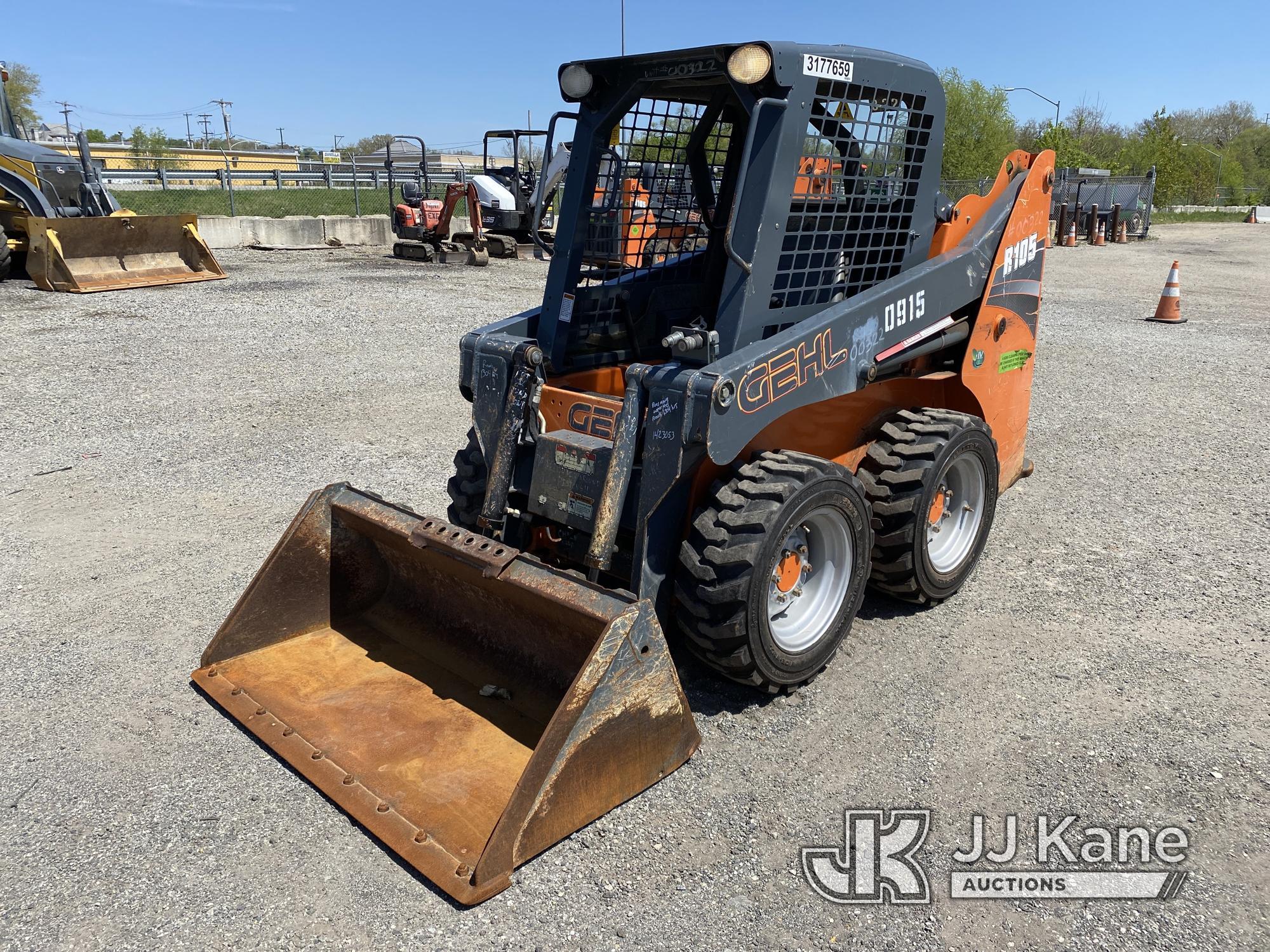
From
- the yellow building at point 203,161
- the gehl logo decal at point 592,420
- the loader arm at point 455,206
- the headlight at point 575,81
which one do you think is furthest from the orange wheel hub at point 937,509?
the yellow building at point 203,161

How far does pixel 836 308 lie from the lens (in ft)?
12.4

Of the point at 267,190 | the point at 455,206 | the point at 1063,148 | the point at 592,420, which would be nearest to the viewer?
the point at 592,420

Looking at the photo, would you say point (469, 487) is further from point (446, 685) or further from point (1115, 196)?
point (1115, 196)

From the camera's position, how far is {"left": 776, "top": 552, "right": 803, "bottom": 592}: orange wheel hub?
145 inches

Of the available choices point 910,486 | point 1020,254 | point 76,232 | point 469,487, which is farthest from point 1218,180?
point 469,487

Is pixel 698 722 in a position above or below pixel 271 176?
below

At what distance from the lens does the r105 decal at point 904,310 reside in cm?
403

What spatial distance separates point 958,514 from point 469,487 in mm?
2478

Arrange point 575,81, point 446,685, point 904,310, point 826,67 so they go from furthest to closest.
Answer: point 904,310 < point 575,81 < point 446,685 < point 826,67

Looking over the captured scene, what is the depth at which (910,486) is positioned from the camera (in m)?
4.18

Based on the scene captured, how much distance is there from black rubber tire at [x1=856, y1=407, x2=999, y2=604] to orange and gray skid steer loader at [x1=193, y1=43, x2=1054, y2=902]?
0.01 metres

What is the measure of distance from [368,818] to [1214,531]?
5076 mm

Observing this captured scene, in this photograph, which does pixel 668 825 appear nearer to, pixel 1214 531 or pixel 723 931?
pixel 723 931

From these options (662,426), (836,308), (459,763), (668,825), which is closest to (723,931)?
(668,825)
